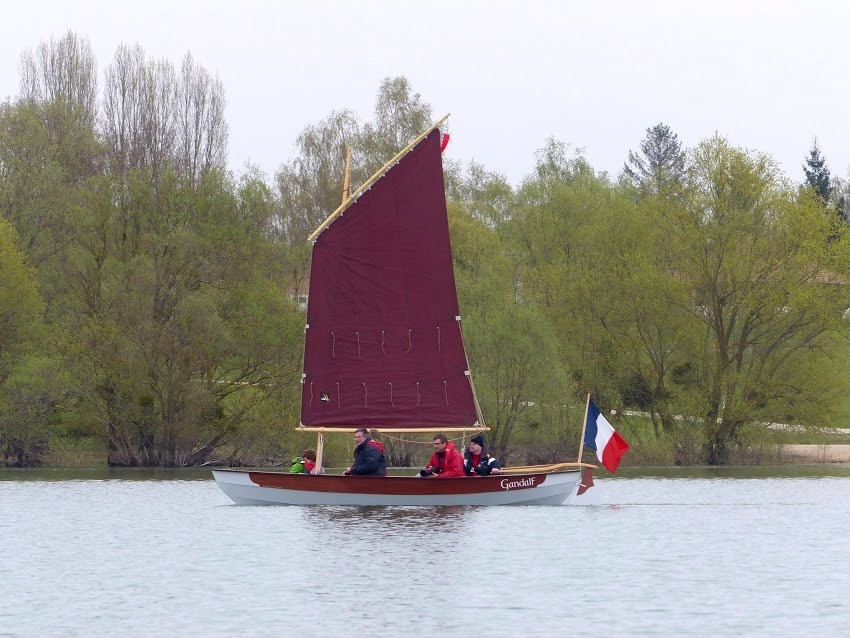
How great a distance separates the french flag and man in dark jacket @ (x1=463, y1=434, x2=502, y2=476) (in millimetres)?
2666

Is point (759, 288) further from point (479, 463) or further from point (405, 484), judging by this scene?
point (405, 484)

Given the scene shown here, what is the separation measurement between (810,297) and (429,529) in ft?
101

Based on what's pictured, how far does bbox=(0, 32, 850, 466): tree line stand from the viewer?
198ft

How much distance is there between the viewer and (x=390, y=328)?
1537 inches

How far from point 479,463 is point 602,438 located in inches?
137

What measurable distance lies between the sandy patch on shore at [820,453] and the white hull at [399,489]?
28286 millimetres

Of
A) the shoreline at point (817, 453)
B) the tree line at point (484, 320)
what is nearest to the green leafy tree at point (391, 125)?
the tree line at point (484, 320)

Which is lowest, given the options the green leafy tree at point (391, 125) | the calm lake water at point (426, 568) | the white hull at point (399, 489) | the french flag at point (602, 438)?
the calm lake water at point (426, 568)

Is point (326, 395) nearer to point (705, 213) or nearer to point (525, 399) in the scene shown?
point (525, 399)

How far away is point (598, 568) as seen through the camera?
27.4m

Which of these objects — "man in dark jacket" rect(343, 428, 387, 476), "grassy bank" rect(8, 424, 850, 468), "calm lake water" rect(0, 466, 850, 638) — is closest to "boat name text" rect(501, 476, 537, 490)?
"calm lake water" rect(0, 466, 850, 638)

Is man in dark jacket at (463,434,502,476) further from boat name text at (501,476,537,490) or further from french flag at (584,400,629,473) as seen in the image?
french flag at (584,400,629,473)

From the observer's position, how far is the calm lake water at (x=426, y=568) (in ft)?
69.7

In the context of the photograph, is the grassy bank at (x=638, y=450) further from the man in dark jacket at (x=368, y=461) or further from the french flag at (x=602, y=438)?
the french flag at (x=602, y=438)
